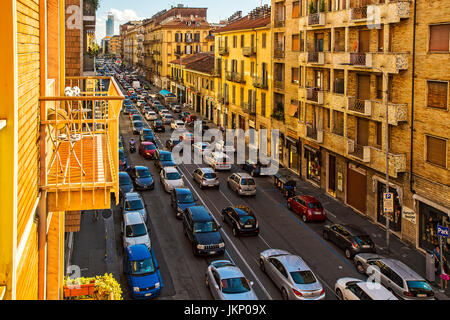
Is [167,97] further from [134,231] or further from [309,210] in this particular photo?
[134,231]

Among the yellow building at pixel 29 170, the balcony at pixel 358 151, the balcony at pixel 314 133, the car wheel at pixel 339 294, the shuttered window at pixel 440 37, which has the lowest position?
the car wheel at pixel 339 294

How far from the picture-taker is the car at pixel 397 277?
18.0 meters

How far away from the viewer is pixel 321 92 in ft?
113

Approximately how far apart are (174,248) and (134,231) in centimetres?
226

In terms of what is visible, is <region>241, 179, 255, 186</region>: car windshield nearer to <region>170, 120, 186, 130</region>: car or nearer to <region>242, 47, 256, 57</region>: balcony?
<region>242, 47, 256, 57</region>: balcony

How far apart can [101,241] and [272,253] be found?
938 centimetres

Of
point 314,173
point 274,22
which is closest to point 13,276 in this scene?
point 314,173

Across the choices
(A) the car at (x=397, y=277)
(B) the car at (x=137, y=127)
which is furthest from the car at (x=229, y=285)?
(B) the car at (x=137, y=127)

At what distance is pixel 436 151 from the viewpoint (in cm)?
2320

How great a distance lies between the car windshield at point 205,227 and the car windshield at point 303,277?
6.39 meters

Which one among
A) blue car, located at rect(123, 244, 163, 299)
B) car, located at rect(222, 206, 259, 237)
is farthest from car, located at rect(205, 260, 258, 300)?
car, located at rect(222, 206, 259, 237)

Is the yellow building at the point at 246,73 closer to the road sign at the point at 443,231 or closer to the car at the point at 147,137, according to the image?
the car at the point at 147,137

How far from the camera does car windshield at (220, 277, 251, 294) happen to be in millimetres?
17422
